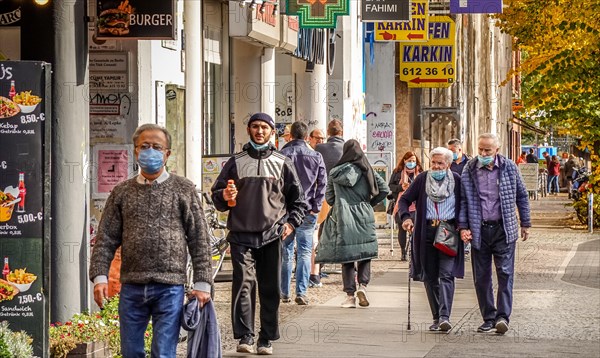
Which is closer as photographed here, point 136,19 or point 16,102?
point 16,102

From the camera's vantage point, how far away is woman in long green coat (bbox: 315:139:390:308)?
15.1 metres

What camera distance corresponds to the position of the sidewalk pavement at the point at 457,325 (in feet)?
38.3

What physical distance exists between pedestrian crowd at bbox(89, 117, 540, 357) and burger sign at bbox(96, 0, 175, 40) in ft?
3.78

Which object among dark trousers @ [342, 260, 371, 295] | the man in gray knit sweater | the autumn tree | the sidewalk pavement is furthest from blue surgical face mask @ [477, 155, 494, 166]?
the autumn tree

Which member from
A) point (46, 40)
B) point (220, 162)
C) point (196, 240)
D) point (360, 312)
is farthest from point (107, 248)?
point (220, 162)

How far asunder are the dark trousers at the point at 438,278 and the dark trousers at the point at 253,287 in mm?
2091

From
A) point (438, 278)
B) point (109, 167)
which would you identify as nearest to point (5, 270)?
point (109, 167)

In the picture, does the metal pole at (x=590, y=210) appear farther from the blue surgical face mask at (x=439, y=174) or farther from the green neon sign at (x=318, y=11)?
the blue surgical face mask at (x=439, y=174)

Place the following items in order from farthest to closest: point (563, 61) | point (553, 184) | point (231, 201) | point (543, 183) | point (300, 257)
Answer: point (553, 184)
point (543, 183)
point (563, 61)
point (300, 257)
point (231, 201)

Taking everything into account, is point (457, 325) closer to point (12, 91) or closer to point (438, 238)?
point (438, 238)

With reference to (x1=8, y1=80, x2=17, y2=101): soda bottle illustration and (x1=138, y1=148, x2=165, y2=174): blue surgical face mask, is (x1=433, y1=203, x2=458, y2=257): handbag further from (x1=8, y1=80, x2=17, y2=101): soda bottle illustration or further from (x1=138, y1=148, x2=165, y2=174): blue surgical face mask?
(x1=138, y1=148, x2=165, y2=174): blue surgical face mask

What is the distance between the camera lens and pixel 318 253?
1542cm

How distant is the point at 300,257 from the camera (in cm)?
1561

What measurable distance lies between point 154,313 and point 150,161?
857 mm
